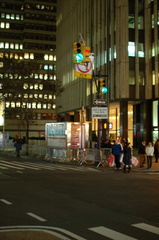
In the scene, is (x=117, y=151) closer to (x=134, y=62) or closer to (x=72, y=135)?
(x=72, y=135)

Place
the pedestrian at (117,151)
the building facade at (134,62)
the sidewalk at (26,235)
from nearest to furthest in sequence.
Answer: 1. the sidewalk at (26,235)
2. the pedestrian at (117,151)
3. the building facade at (134,62)

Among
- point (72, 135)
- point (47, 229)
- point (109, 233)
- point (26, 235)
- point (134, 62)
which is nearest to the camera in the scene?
point (26, 235)

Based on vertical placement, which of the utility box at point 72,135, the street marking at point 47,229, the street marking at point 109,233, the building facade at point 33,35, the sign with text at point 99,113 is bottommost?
the street marking at point 109,233

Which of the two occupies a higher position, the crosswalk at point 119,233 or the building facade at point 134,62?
the building facade at point 134,62

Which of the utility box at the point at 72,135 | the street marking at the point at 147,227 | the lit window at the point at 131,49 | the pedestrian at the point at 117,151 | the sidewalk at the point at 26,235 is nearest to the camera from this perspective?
the sidewalk at the point at 26,235

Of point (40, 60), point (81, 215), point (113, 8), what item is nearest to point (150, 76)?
point (113, 8)

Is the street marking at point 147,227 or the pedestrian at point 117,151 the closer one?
the street marking at point 147,227

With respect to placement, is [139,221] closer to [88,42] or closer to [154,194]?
[154,194]

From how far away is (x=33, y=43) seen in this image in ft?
322

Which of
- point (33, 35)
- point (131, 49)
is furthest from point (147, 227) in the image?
point (33, 35)

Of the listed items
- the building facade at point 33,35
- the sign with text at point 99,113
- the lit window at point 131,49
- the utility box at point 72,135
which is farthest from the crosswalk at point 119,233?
the building facade at point 33,35

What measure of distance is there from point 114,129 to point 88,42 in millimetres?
14521

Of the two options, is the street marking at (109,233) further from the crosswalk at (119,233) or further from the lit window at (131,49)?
the lit window at (131,49)

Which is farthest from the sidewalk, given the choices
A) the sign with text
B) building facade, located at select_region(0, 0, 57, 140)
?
building facade, located at select_region(0, 0, 57, 140)
